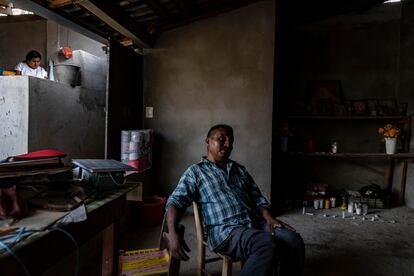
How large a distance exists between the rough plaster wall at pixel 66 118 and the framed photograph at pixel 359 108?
12.6 ft

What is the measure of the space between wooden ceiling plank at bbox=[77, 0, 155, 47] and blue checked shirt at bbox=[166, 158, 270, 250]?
1.75 metres

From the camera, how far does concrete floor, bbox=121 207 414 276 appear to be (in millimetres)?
2561

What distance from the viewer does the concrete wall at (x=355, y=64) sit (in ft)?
16.0

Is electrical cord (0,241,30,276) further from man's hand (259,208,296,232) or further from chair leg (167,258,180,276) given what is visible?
man's hand (259,208,296,232)

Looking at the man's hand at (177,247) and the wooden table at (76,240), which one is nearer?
the wooden table at (76,240)

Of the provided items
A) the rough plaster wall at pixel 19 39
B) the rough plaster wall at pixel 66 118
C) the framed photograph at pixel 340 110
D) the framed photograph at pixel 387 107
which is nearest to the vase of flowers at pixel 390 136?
the framed photograph at pixel 387 107

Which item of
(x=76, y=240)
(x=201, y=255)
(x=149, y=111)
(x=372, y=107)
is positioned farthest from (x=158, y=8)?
(x=372, y=107)

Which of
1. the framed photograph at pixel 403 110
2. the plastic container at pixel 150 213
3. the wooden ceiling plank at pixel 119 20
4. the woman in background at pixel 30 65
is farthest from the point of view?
the framed photograph at pixel 403 110

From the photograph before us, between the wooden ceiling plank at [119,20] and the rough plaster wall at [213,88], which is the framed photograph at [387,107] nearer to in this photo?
the rough plaster wall at [213,88]

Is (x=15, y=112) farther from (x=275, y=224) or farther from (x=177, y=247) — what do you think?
(x=275, y=224)

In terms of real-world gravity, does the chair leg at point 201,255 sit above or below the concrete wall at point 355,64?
below

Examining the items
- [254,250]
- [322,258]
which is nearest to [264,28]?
[322,258]

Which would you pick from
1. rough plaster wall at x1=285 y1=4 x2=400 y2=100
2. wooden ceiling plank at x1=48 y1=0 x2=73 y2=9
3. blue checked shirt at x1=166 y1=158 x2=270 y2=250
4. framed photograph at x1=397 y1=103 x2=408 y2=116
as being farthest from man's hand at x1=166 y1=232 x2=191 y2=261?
framed photograph at x1=397 y1=103 x2=408 y2=116

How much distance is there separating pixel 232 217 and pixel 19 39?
18.0 feet
